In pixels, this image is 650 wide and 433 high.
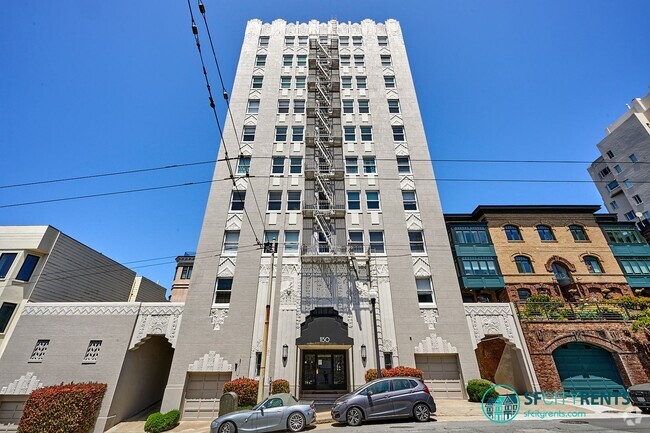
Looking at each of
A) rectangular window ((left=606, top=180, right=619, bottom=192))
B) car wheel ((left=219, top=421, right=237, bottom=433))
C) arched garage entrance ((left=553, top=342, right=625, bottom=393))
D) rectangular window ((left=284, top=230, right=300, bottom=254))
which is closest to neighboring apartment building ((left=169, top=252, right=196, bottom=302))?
rectangular window ((left=284, top=230, right=300, bottom=254))

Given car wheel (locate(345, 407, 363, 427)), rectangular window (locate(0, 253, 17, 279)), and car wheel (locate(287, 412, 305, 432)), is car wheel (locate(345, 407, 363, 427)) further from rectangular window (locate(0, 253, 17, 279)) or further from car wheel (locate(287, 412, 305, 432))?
rectangular window (locate(0, 253, 17, 279))

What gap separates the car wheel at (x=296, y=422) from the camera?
10.9 metres

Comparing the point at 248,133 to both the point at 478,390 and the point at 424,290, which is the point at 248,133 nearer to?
the point at 424,290

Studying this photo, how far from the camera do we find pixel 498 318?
1889 centimetres

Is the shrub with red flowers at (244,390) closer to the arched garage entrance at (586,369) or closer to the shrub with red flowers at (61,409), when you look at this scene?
the shrub with red flowers at (61,409)

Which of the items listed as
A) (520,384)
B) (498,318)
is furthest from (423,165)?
(520,384)

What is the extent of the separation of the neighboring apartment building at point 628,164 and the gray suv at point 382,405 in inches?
1974

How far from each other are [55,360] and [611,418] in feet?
91.1

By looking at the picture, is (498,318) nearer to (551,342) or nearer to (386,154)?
(551,342)

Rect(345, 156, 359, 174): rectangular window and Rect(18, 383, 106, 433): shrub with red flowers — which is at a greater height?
Rect(345, 156, 359, 174): rectangular window

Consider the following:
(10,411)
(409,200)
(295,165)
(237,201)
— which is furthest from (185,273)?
(409,200)

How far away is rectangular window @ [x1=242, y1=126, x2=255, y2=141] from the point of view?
2638 cm

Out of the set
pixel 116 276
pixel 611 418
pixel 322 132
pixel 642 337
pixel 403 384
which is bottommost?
pixel 611 418

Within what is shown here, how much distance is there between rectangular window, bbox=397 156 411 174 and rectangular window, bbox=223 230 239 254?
1489 cm
